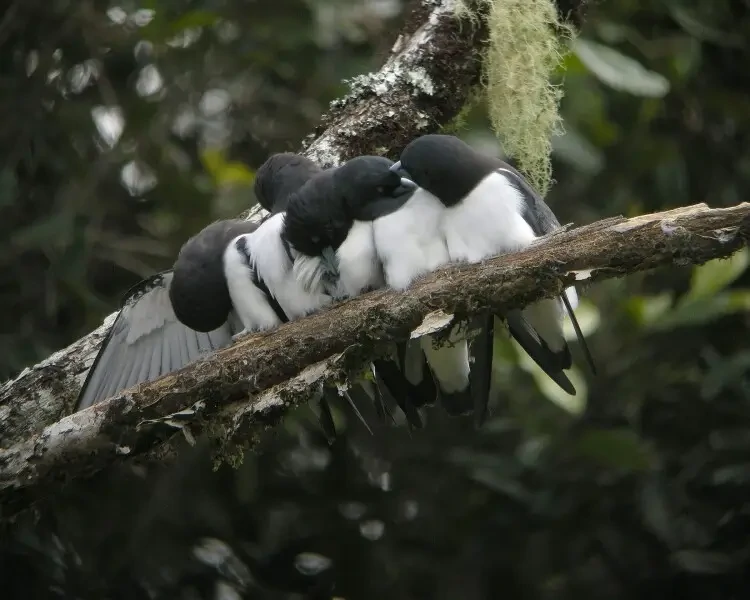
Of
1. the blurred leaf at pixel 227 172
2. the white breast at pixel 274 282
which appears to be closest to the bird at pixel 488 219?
the white breast at pixel 274 282

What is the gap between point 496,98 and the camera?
13.5 ft

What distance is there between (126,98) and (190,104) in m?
0.38

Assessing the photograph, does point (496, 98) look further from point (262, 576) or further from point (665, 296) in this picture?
point (262, 576)

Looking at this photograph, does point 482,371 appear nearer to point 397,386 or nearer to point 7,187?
point 397,386

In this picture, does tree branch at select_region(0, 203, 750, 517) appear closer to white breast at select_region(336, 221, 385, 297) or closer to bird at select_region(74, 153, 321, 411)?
white breast at select_region(336, 221, 385, 297)

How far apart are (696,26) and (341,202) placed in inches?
92.7

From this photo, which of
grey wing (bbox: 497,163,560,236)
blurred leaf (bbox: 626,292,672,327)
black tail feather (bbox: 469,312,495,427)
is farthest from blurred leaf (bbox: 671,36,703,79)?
black tail feather (bbox: 469,312,495,427)

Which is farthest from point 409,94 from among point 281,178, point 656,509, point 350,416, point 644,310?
point 656,509

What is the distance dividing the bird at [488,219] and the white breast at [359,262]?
22 centimetres

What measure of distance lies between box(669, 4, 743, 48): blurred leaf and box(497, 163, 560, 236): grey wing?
1.96 metres

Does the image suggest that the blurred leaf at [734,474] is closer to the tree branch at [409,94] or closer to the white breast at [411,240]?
the tree branch at [409,94]

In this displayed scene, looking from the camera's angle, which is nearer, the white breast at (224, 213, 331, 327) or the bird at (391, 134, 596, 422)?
the bird at (391, 134, 596, 422)

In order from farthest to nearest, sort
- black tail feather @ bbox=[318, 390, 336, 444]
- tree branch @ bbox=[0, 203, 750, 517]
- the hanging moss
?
the hanging moss, black tail feather @ bbox=[318, 390, 336, 444], tree branch @ bbox=[0, 203, 750, 517]

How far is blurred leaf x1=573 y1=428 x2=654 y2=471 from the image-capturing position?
4.39 m
